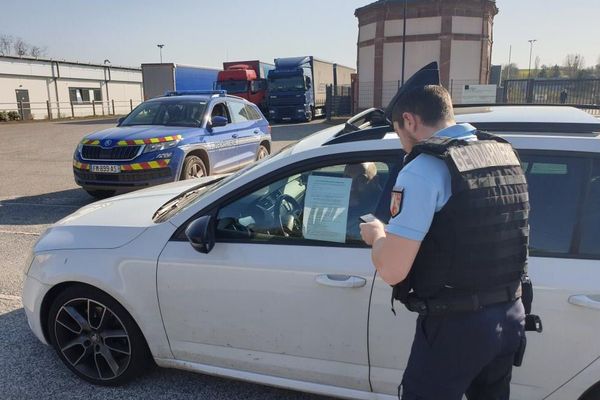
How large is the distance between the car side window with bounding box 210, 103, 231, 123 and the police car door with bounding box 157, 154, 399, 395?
246 inches

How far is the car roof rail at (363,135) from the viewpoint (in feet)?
7.99

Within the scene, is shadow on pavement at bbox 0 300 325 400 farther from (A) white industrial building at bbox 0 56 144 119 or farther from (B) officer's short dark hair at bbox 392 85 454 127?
(A) white industrial building at bbox 0 56 144 119

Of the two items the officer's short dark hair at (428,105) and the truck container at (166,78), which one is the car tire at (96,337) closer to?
the officer's short dark hair at (428,105)

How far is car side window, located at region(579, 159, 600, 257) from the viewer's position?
206cm

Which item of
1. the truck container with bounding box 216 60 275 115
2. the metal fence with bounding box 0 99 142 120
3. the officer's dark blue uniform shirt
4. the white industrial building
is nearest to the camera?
the officer's dark blue uniform shirt

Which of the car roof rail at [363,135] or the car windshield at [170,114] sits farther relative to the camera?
the car windshield at [170,114]

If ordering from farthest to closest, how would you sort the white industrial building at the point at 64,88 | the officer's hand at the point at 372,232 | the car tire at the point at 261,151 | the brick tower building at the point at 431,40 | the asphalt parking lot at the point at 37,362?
the white industrial building at the point at 64,88 → the brick tower building at the point at 431,40 → the car tire at the point at 261,151 → the asphalt parking lot at the point at 37,362 → the officer's hand at the point at 372,232

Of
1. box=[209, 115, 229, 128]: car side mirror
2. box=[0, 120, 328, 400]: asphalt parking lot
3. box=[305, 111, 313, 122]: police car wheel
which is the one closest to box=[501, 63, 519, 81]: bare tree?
box=[305, 111, 313, 122]: police car wheel

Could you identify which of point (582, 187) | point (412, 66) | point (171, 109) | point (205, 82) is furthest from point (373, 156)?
point (205, 82)

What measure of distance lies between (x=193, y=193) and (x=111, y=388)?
1.33m

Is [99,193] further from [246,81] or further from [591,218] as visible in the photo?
[246,81]

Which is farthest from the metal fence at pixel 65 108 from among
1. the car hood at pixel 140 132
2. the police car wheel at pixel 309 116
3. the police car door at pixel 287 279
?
the police car door at pixel 287 279

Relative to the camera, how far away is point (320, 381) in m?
2.41

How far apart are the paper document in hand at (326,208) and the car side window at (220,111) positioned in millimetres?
6387
